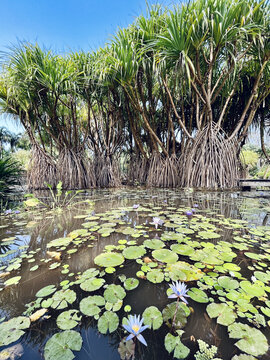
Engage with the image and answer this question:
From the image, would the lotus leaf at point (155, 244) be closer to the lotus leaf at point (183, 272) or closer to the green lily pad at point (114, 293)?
the lotus leaf at point (183, 272)

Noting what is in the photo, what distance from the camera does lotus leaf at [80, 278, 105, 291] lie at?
0.59 metres

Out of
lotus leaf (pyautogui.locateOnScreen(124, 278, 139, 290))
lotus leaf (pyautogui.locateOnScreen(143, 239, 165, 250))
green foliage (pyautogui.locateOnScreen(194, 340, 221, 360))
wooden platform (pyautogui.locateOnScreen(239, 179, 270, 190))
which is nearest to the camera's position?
green foliage (pyautogui.locateOnScreen(194, 340, 221, 360))

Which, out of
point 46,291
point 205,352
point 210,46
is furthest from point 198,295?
point 210,46

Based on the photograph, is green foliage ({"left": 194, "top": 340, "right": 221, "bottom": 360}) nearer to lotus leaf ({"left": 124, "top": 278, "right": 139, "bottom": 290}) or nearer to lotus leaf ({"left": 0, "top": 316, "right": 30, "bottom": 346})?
lotus leaf ({"left": 124, "top": 278, "right": 139, "bottom": 290})

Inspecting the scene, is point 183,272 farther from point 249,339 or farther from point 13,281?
point 13,281

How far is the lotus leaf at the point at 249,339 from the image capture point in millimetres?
391

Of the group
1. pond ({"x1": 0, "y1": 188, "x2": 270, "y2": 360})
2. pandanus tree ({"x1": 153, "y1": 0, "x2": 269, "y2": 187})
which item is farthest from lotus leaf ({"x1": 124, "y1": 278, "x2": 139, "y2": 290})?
pandanus tree ({"x1": 153, "y1": 0, "x2": 269, "y2": 187})

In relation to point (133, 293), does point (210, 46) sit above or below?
above

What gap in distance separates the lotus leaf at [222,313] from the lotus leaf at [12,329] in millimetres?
529

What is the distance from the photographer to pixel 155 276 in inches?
25.9

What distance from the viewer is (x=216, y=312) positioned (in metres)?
0.49

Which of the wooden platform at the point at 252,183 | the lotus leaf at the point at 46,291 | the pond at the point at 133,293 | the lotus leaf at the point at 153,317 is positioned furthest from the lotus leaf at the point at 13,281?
the wooden platform at the point at 252,183

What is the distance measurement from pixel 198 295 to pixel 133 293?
0.22 meters

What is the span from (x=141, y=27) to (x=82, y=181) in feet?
12.3
